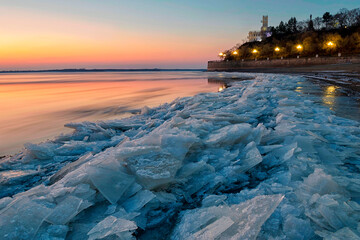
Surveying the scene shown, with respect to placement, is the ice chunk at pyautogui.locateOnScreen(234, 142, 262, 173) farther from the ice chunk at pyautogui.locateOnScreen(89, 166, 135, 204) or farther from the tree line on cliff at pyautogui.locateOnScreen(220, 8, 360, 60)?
the tree line on cliff at pyautogui.locateOnScreen(220, 8, 360, 60)

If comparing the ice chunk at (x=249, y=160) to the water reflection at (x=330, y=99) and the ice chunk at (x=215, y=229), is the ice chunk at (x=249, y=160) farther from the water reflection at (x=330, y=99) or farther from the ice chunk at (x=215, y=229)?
the water reflection at (x=330, y=99)

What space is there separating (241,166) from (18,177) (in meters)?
1.86

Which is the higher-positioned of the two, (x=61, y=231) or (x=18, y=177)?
(x=61, y=231)

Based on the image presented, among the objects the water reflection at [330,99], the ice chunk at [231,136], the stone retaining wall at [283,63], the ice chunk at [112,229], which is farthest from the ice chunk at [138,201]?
the stone retaining wall at [283,63]

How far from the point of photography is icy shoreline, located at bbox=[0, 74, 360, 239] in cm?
101

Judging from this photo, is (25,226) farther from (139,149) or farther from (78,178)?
(139,149)

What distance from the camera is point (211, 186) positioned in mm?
1504

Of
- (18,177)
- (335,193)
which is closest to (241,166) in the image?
(335,193)

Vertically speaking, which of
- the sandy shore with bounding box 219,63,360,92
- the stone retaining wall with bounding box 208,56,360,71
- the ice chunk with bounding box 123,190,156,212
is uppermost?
the stone retaining wall with bounding box 208,56,360,71

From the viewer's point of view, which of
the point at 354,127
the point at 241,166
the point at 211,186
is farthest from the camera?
the point at 354,127

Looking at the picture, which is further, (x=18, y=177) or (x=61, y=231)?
(x=18, y=177)

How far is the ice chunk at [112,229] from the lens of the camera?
0.95 meters

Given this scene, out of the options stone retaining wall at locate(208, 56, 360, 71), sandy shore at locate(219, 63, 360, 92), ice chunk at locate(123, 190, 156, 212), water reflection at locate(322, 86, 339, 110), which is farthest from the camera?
stone retaining wall at locate(208, 56, 360, 71)

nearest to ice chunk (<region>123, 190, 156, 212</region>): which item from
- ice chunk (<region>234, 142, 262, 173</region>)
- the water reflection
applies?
ice chunk (<region>234, 142, 262, 173</region>)
